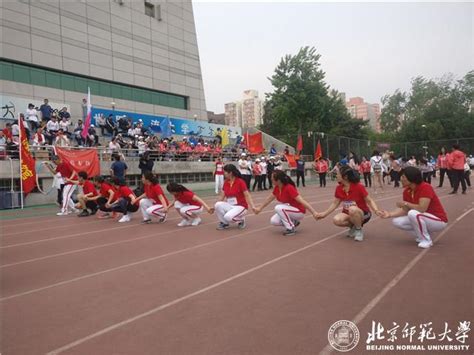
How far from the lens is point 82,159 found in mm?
15109

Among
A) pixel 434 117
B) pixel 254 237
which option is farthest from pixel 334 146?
pixel 434 117

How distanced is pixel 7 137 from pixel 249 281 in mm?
13930

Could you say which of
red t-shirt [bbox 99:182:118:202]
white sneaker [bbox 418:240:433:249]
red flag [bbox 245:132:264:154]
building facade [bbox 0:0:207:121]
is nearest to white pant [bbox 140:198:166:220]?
red t-shirt [bbox 99:182:118:202]

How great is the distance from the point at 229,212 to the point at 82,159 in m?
9.42

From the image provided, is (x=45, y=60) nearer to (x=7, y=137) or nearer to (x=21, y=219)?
(x=7, y=137)

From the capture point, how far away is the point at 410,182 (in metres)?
5.83

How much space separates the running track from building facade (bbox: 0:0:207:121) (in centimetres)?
1638

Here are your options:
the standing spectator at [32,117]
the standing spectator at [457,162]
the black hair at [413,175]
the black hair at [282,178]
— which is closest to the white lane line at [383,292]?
the black hair at [413,175]

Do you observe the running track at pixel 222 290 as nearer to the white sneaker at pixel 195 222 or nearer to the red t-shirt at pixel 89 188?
the white sneaker at pixel 195 222

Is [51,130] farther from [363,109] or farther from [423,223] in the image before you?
[363,109]

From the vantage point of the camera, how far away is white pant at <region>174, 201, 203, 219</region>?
8508mm

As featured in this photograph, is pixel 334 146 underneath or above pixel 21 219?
above

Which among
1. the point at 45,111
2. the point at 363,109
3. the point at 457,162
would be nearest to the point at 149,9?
the point at 45,111

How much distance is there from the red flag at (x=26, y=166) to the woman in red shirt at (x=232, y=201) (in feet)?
28.7
